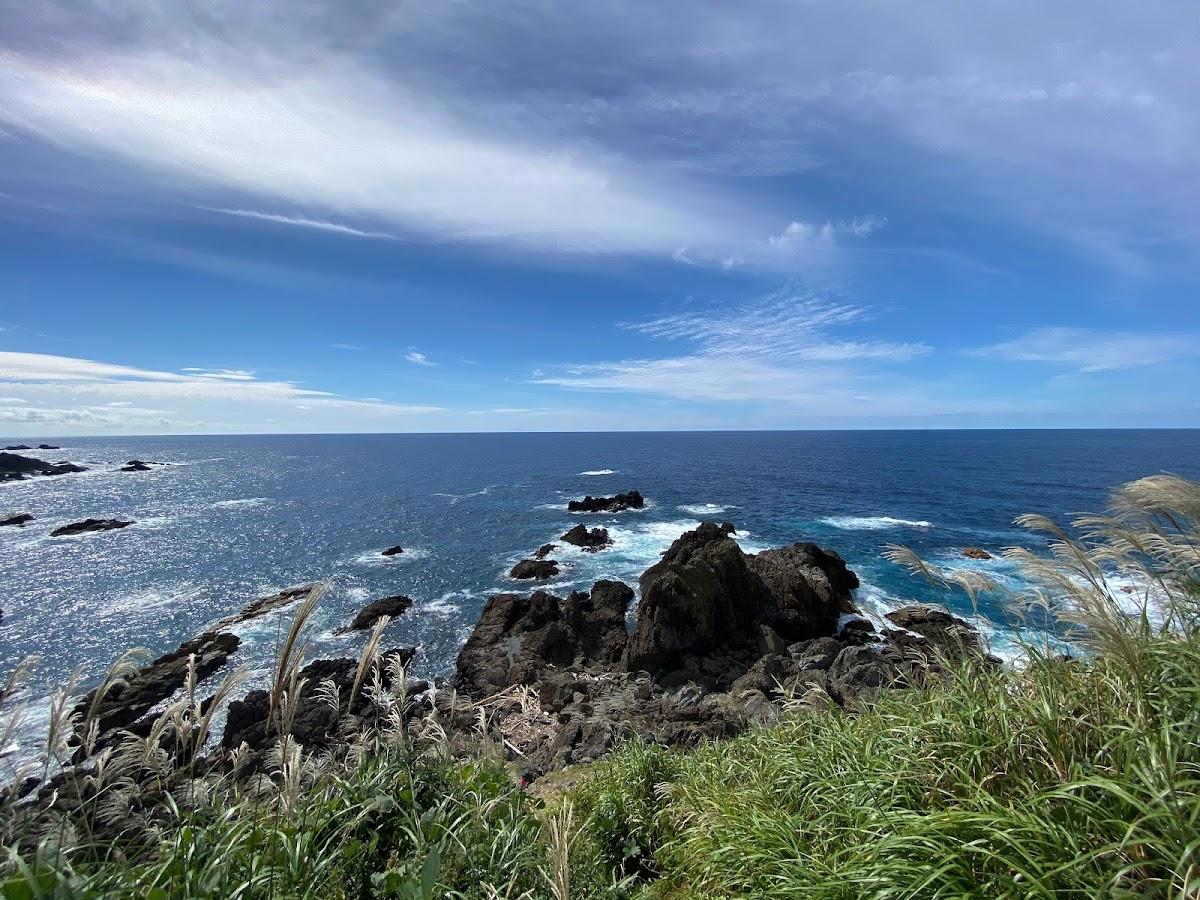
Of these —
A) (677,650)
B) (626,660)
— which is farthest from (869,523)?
(626,660)

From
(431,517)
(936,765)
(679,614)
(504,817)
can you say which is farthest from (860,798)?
A: (431,517)

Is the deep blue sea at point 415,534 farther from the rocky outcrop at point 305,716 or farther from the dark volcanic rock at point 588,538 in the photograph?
the rocky outcrop at point 305,716

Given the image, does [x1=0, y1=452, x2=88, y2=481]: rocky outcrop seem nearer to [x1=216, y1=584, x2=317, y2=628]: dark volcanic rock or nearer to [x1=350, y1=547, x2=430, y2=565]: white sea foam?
[x1=350, y1=547, x2=430, y2=565]: white sea foam

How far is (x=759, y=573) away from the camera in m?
29.3

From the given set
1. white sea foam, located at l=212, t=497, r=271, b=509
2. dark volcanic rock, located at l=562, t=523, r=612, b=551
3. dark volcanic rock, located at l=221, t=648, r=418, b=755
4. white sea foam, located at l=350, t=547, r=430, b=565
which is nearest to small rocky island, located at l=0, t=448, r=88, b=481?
white sea foam, located at l=212, t=497, r=271, b=509

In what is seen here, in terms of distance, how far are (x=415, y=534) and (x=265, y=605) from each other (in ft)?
56.4

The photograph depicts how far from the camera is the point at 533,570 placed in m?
36.4

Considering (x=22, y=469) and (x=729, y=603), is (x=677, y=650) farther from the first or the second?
(x=22, y=469)

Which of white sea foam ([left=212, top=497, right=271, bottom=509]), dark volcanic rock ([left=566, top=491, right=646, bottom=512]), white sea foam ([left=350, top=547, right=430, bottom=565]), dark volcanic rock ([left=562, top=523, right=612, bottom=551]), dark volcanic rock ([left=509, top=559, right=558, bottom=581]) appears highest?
dark volcanic rock ([left=566, top=491, right=646, bottom=512])

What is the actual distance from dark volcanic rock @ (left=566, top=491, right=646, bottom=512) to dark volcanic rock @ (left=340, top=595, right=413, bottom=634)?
88.9 feet

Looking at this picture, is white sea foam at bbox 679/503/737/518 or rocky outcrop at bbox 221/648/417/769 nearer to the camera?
rocky outcrop at bbox 221/648/417/769

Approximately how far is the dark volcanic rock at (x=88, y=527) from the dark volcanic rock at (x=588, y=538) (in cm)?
4705

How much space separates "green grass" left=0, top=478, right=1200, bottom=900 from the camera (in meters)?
2.75

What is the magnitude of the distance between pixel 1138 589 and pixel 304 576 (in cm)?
4246
